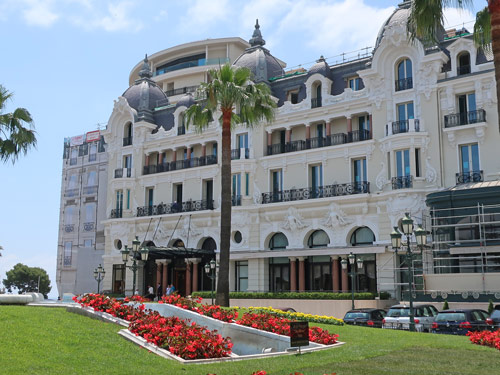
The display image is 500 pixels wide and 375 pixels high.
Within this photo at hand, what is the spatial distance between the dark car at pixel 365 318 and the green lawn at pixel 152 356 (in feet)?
24.3

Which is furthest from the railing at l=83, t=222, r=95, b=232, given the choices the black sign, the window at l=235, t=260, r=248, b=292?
the black sign

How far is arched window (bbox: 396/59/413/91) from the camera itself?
39.2m

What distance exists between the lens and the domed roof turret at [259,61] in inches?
1860

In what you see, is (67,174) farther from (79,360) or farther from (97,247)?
(79,360)

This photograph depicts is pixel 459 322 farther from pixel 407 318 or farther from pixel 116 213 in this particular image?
pixel 116 213

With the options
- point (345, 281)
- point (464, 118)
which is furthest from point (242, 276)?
point (464, 118)

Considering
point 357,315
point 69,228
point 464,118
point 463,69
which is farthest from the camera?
point 69,228

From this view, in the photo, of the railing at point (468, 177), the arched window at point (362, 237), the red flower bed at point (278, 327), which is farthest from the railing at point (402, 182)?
the red flower bed at point (278, 327)

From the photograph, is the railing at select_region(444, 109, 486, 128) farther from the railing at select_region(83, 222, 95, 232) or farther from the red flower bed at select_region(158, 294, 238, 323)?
the railing at select_region(83, 222, 95, 232)

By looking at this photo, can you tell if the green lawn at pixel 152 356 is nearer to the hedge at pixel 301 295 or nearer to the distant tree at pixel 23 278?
the hedge at pixel 301 295

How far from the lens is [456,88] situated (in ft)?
122

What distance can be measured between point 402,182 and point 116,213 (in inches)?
1022

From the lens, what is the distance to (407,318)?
2470cm

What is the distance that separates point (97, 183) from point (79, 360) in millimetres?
53696
